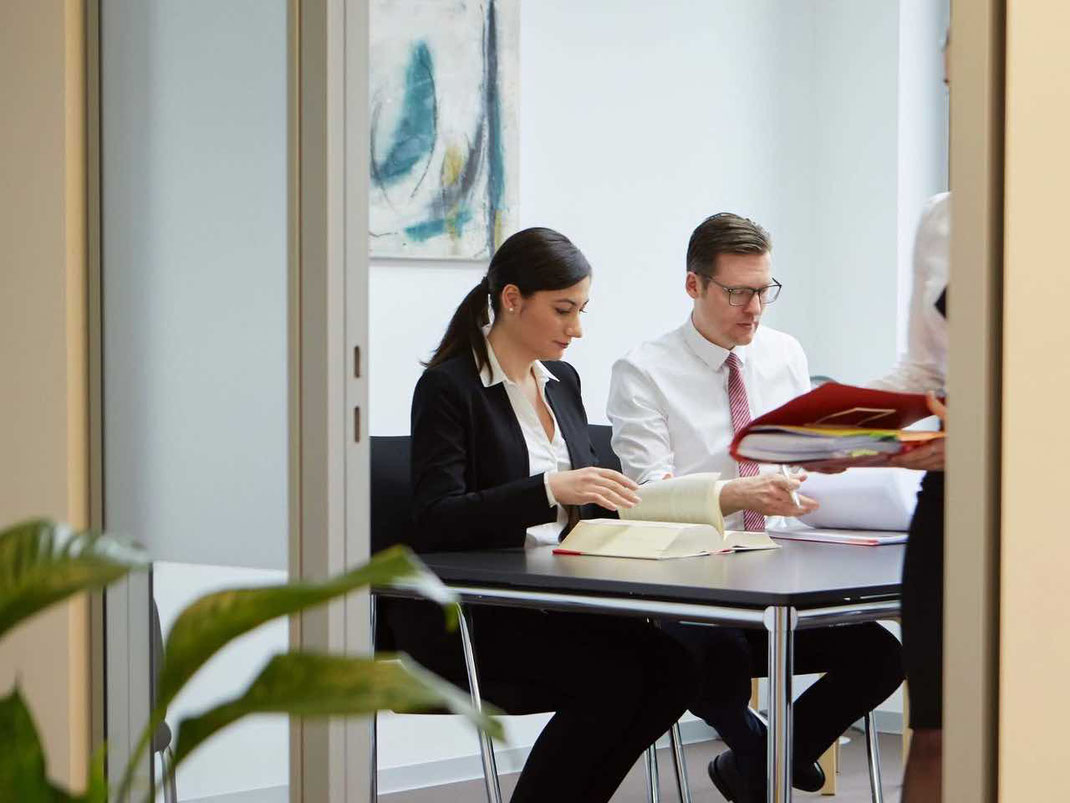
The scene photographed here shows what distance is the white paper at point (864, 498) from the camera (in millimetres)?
2941

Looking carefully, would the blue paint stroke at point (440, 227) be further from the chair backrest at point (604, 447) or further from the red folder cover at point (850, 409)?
the red folder cover at point (850, 409)

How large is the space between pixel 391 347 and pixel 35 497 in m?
1.59

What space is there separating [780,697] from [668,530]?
50cm

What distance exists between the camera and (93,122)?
8.43 ft

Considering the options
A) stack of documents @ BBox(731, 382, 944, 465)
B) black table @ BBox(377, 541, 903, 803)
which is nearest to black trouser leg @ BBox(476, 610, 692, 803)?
black table @ BBox(377, 541, 903, 803)

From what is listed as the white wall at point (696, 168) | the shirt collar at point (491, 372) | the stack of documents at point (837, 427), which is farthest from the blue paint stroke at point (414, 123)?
the stack of documents at point (837, 427)

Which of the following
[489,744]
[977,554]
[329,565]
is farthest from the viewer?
[489,744]

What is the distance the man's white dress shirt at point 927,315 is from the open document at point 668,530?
821 mm

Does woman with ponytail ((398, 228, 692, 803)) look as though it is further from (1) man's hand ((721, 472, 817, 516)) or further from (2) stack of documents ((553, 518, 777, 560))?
(1) man's hand ((721, 472, 817, 516))

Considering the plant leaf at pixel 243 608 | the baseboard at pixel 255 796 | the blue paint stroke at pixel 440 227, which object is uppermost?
the blue paint stroke at pixel 440 227

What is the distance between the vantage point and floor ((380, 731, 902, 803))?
3932mm

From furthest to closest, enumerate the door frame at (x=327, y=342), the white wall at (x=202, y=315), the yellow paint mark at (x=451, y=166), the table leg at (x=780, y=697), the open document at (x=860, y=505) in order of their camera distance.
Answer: the yellow paint mark at (x=451, y=166)
the open document at (x=860, y=505)
the white wall at (x=202, y=315)
the door frame at (x=327, y=342)
the table leg at (x=780, y=697)

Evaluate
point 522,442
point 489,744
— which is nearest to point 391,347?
point 522,442

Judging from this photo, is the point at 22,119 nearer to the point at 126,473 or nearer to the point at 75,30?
the point at 75,30
